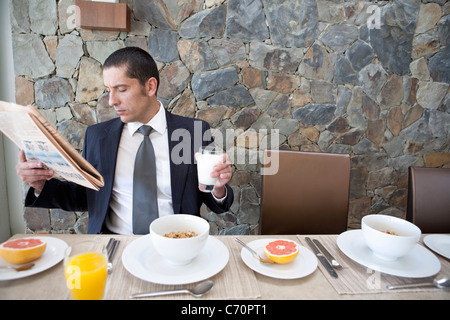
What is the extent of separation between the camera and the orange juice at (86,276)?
636mm

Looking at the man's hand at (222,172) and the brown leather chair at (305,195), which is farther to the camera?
the brown leather chair at (305,195)

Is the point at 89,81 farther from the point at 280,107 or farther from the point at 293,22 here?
the point at 293,22

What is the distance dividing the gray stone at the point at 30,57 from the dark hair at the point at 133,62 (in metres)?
0.96

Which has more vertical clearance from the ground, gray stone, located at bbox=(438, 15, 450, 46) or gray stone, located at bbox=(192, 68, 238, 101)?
gray stone, located at bbox=(438, 15, 450, 46)

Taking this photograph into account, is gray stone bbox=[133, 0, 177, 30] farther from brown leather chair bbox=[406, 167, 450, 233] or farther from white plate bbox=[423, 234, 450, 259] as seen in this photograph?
white plate bbox=[423, 234, 450, 259]

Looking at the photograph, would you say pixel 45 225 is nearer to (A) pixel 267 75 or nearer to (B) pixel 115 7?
(B) pixel 115 7

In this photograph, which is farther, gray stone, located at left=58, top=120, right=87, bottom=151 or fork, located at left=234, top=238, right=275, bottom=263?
gray stone, located at left=58, top=120, right=87, bottom=151

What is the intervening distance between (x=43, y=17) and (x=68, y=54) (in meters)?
0.28

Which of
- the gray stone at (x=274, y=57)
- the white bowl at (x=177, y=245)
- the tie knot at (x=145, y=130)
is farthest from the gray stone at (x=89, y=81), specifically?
the white bowl at (x=177, y=245)

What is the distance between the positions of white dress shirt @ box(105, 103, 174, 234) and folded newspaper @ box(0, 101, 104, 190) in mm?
394

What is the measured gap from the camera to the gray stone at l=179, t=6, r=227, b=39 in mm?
2115

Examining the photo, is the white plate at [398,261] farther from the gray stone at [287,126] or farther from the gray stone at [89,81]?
the gray stone at [89,81]

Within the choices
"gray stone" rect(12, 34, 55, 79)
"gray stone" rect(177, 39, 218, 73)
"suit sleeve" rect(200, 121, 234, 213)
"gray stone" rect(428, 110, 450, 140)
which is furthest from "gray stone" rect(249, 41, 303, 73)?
"gray stone" rect(12, 34, 55, 79)

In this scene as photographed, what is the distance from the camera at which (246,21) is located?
A: 85.5 inches
